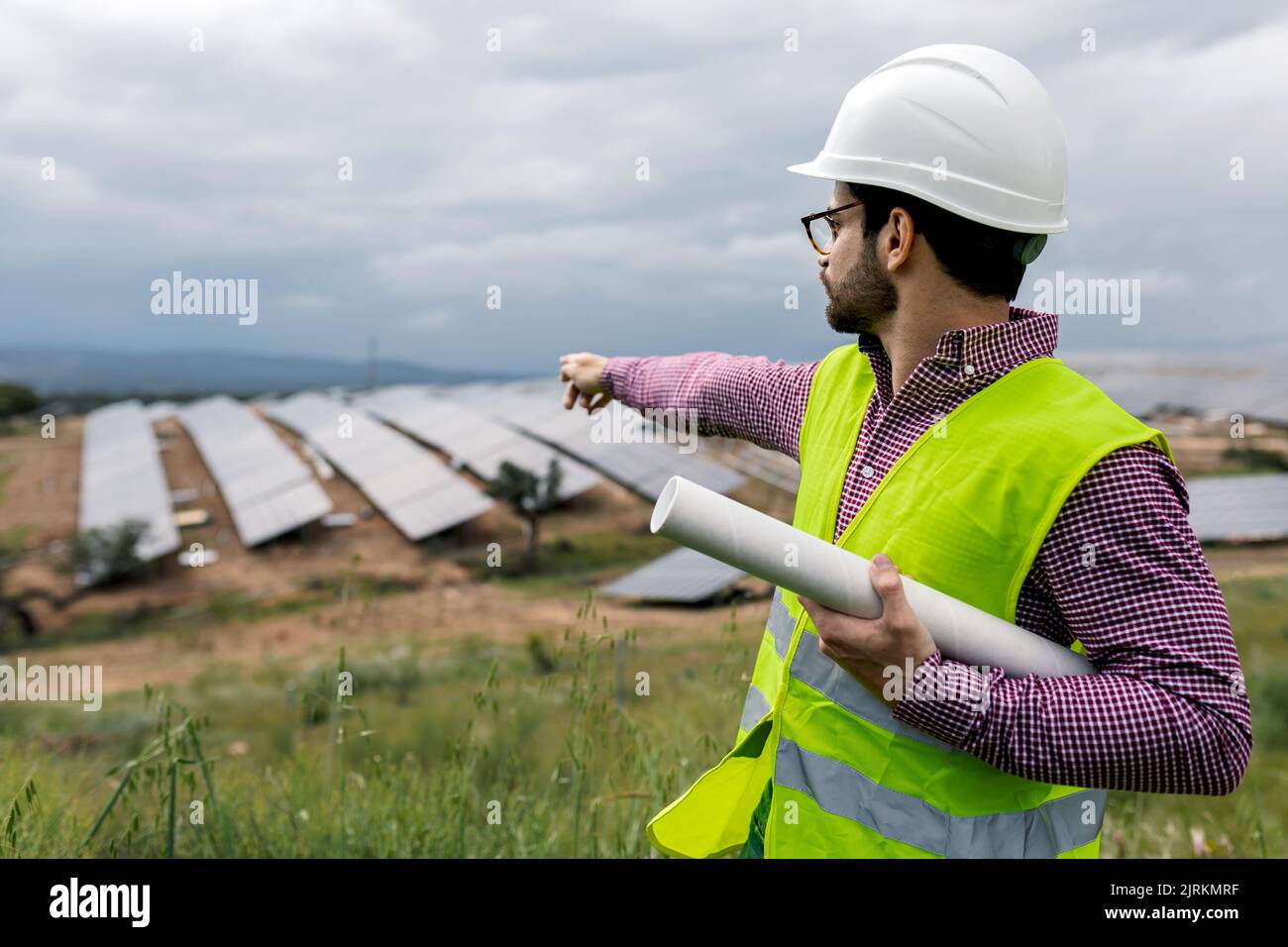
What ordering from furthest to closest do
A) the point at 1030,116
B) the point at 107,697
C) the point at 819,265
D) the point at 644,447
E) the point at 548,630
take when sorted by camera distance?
the point at 644,447 < the point at 548,630 < the point at 107,697 < the point at 819,265 < the point at 1030,116

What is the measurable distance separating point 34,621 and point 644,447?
43.5 ft

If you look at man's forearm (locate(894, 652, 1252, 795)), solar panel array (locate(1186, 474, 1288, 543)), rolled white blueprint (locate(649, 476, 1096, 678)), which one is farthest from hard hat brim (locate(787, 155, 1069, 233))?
solar panel array (locate(1186, 474, 1288, 543))

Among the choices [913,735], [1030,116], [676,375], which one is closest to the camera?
[913,735]

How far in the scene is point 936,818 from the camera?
5.52 feet

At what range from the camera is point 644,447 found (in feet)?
80.3

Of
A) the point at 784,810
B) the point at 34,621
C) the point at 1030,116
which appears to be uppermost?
the point at 1030,116

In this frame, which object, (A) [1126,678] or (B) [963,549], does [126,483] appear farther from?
(A) [1126,678]

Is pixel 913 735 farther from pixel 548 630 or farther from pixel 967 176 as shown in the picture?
pixel 548 630

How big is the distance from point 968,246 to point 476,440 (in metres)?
25.2

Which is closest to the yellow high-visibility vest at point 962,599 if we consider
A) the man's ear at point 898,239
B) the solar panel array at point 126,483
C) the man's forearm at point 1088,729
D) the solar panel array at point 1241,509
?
the man's forearm at point 1088,729

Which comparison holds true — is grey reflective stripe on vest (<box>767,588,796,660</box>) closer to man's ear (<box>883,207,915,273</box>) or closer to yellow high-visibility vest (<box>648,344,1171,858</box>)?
yellow high-visibility vest (<box>648,344,1171,858</box>)

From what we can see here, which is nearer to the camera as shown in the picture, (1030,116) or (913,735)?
(913,735)

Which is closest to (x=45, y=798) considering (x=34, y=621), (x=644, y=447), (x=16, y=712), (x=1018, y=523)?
(x=1018, y=523)

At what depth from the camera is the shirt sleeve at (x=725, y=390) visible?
2.34 metres
